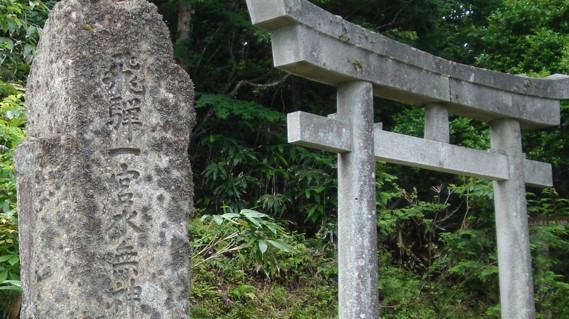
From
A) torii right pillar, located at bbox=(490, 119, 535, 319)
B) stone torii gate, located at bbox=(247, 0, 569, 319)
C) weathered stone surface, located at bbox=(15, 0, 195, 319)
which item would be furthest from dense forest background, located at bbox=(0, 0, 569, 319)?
weathered stone surface, located at bbox=(15, 0, 195, 319)

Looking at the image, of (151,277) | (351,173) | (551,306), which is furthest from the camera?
(551,306)

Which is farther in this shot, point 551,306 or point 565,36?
point 565,36

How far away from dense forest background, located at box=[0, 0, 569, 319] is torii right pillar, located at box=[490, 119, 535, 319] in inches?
42.5

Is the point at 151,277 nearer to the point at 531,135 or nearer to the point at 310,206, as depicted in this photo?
the point at 310,206

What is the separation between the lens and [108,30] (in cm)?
401

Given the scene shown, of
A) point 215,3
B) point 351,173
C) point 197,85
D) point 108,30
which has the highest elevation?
point 215,3

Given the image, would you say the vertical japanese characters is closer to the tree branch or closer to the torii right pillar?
the torii right pillar

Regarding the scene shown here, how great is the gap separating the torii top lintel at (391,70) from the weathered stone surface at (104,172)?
1470mm

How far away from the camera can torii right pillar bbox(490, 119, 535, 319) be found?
7262mm

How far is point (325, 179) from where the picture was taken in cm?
972

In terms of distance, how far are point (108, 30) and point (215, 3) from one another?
6049 mm

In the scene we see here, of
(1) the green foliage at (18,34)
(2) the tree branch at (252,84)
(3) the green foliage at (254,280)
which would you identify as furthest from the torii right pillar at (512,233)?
(1) the green foliage at (18,34)

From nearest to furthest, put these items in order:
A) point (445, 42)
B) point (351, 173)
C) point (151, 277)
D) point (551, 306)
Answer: point (151, 277), point (351, 173), point (551, 306), point (445, 42)

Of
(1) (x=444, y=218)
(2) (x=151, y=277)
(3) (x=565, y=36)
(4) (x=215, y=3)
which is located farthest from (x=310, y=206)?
(2) (x=151, y=277)
